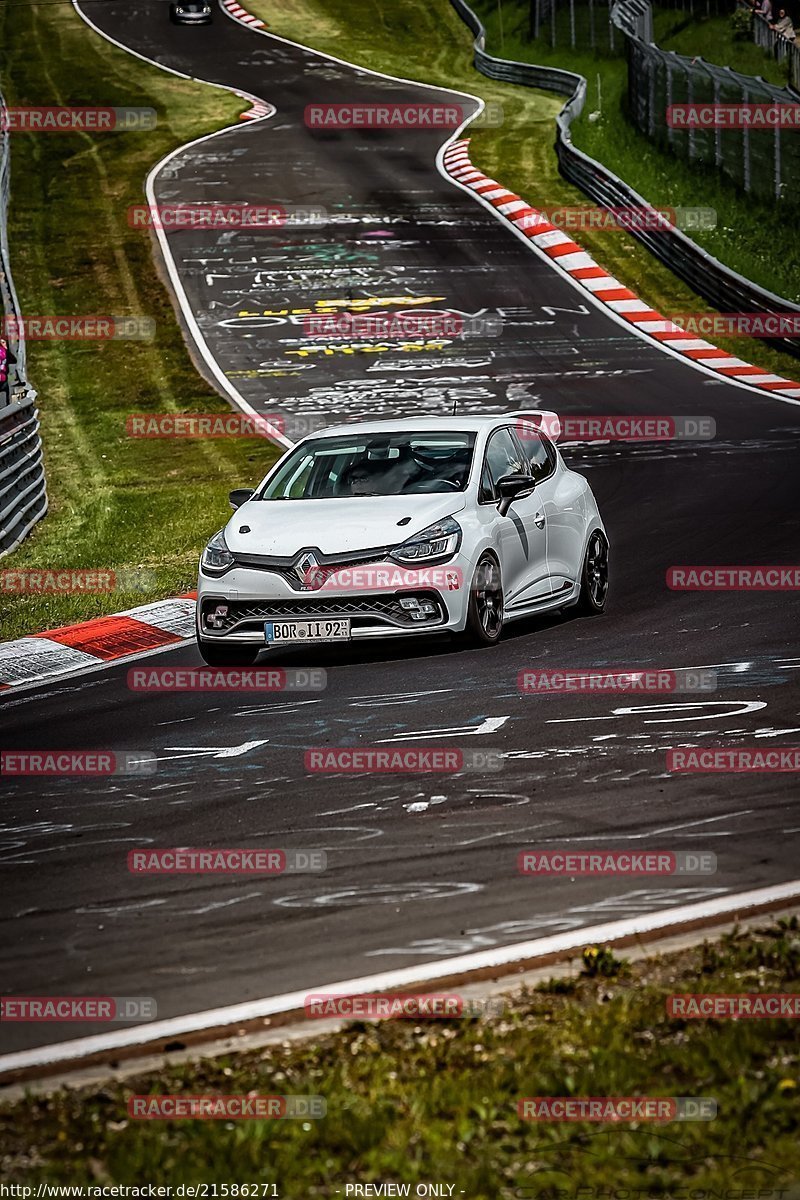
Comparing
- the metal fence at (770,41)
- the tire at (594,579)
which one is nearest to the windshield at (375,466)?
the tire at (594,579)

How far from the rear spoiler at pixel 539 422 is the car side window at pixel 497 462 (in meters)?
0.38

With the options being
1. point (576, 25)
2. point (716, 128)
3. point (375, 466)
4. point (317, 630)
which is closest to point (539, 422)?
point (375, 466)

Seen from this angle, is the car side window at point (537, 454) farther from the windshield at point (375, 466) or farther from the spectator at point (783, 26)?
the spectator at point (783, 26)

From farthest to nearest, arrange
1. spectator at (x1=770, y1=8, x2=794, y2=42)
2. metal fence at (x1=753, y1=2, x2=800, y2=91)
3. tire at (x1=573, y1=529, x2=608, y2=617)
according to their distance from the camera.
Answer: spectator at (x1=770, y1=8, x2=794, y2=42) → metal fence at (x1=753, y1=2, x2=800, y2=91) → tire at (x1=573, y1=529, x2=608, y2=617)

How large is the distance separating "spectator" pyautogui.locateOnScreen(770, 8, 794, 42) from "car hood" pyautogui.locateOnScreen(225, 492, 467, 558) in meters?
41.4

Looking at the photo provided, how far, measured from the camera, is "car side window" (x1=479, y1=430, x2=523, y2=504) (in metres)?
13.0

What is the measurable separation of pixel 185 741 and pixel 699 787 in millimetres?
3189

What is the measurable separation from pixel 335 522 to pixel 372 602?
733 mm

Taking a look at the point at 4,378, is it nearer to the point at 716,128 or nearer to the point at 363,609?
the point at 363,609

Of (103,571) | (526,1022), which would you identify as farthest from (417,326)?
(526,1022)

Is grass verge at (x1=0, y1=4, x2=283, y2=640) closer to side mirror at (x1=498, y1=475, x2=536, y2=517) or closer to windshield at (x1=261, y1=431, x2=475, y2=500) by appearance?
windshield at (x1=261, y1=431, x2=475, y2=500)

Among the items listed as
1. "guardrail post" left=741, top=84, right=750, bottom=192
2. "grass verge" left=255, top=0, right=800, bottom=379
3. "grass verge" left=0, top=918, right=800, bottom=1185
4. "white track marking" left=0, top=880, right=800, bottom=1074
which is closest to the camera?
"grass verge" left=0, top=918, right=800, bottom=1185

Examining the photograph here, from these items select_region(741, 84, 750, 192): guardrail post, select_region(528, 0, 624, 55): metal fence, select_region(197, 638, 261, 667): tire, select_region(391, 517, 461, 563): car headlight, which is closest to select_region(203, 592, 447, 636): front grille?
select_region(391, 517, 461, 563): car headlight

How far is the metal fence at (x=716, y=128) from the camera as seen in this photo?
3266cm
